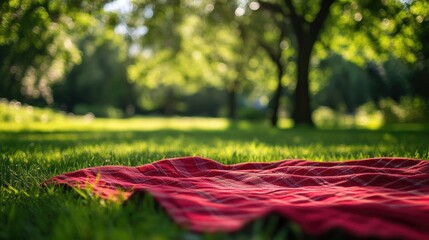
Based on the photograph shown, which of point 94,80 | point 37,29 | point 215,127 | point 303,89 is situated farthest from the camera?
point 94,80

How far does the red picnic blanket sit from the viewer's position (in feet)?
5.41

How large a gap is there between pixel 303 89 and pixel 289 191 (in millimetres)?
11430

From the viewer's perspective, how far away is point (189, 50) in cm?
2177

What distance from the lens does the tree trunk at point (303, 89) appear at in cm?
1323

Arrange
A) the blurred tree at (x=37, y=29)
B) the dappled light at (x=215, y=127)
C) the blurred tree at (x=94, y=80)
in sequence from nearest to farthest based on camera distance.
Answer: the dappled light at (x=215, y=127) → the blurred tree at (x=37, y=29) → the blurred tree at (x=94, y=80)

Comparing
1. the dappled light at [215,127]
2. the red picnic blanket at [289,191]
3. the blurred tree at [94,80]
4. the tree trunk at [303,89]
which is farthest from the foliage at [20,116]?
the blurred tree at [94,80]

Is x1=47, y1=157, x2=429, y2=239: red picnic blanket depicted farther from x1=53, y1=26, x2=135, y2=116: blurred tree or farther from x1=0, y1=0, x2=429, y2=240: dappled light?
x1=53, y1=26, x2=135, y2=116: blurred tree

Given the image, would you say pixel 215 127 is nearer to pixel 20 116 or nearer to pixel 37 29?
pixel 20 116

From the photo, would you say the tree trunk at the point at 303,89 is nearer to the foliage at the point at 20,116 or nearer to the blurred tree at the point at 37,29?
the blurred tree at the point at 37,29

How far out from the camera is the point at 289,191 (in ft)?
8.20

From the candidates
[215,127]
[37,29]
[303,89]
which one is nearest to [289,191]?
[37,29]

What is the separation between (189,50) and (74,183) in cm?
1987

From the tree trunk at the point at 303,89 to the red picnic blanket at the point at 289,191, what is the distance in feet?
34.5

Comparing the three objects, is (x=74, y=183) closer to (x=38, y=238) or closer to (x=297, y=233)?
(x=38, y=238)
